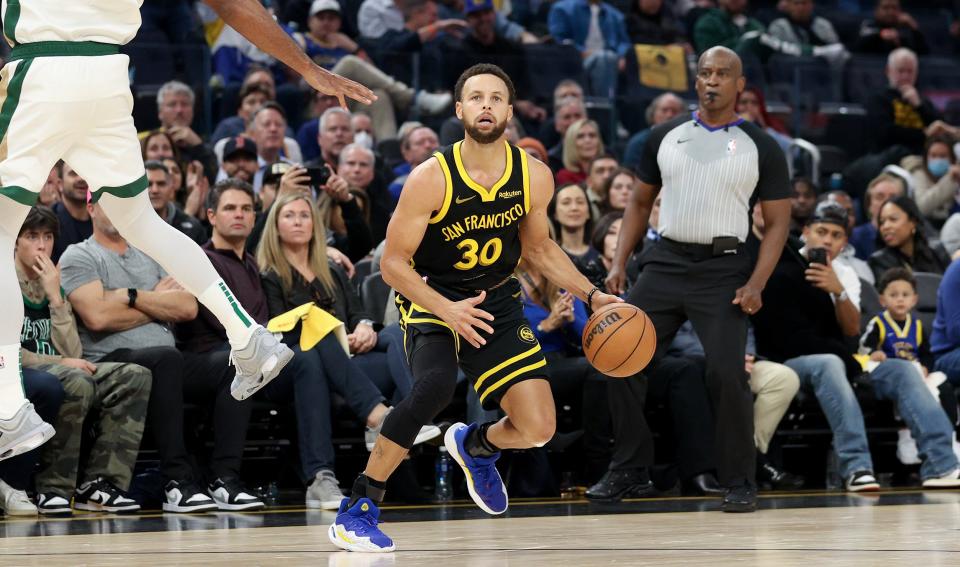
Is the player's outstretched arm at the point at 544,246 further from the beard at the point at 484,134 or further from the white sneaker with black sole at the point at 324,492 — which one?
the white sneaker with black sole at the point at 324,492

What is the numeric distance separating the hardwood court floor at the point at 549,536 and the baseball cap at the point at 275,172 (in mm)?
2439

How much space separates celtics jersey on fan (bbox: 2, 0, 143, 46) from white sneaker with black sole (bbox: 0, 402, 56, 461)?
4.23 ft

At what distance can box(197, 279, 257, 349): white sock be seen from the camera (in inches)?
217

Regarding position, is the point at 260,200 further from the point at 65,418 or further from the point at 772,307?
the point at 772,307

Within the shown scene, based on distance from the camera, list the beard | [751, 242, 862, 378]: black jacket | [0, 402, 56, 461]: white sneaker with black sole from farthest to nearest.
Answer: [751, 242, 862, 378]: black jacket
the beard
[0, 402, 56, 461]: white sneaker with black sole

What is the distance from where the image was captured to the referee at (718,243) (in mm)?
7238

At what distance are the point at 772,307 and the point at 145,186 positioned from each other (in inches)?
175

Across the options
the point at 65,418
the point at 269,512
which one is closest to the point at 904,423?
the point at 269,512

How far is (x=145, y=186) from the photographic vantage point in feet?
17.4

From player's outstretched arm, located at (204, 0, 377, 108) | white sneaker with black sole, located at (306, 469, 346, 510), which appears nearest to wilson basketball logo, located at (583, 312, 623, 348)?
player's outstretched arm, located at (204, 0, 377, 108)

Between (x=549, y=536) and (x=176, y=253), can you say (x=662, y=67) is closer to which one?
(x=549, y=536)

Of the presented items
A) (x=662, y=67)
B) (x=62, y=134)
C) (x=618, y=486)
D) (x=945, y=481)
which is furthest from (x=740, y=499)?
(x=662, y=67)

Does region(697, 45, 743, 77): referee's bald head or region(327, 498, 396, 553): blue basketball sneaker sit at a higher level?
region(697, 45, 743, 77): referee's bald head

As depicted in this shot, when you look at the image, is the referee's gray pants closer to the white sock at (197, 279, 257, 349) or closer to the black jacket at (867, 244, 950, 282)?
the white sock at (197, 279, 257, 349)
